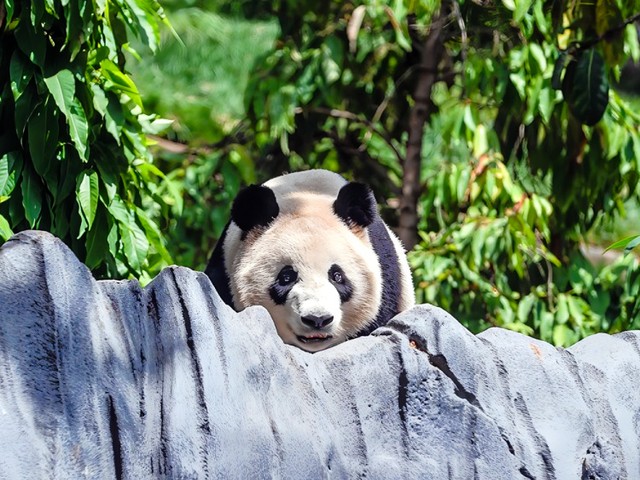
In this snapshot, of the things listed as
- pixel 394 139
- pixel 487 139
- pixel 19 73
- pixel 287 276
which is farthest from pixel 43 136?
pixel 394 139

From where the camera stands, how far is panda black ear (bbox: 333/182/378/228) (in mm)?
3994

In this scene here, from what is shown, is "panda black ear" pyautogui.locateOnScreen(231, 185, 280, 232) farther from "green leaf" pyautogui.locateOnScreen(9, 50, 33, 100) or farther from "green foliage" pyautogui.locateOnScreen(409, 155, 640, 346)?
"green foliage" pyautogui.locateOnScreen(409, 155, 640, 346)

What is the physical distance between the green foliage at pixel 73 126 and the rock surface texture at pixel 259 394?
0.98m

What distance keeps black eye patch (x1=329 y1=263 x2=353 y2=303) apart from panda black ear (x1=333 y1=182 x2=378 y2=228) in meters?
0.25

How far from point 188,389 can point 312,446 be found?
1.21 ft

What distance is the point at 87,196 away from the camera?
3646mm

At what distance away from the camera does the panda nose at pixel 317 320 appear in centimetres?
357

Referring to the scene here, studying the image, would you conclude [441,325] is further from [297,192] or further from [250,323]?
[297,192]

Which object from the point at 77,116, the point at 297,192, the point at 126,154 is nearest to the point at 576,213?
the point at 297,192

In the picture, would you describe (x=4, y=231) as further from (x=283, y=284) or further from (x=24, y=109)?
(x=283, y=284)

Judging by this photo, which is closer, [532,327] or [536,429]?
[536,429]

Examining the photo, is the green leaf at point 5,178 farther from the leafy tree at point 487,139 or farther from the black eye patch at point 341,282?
the leafy tree at point 487,139

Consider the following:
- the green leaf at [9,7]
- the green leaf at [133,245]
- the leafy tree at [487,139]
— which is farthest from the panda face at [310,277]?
the leafy tree at [487,139]

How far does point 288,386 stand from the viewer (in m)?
2.88
